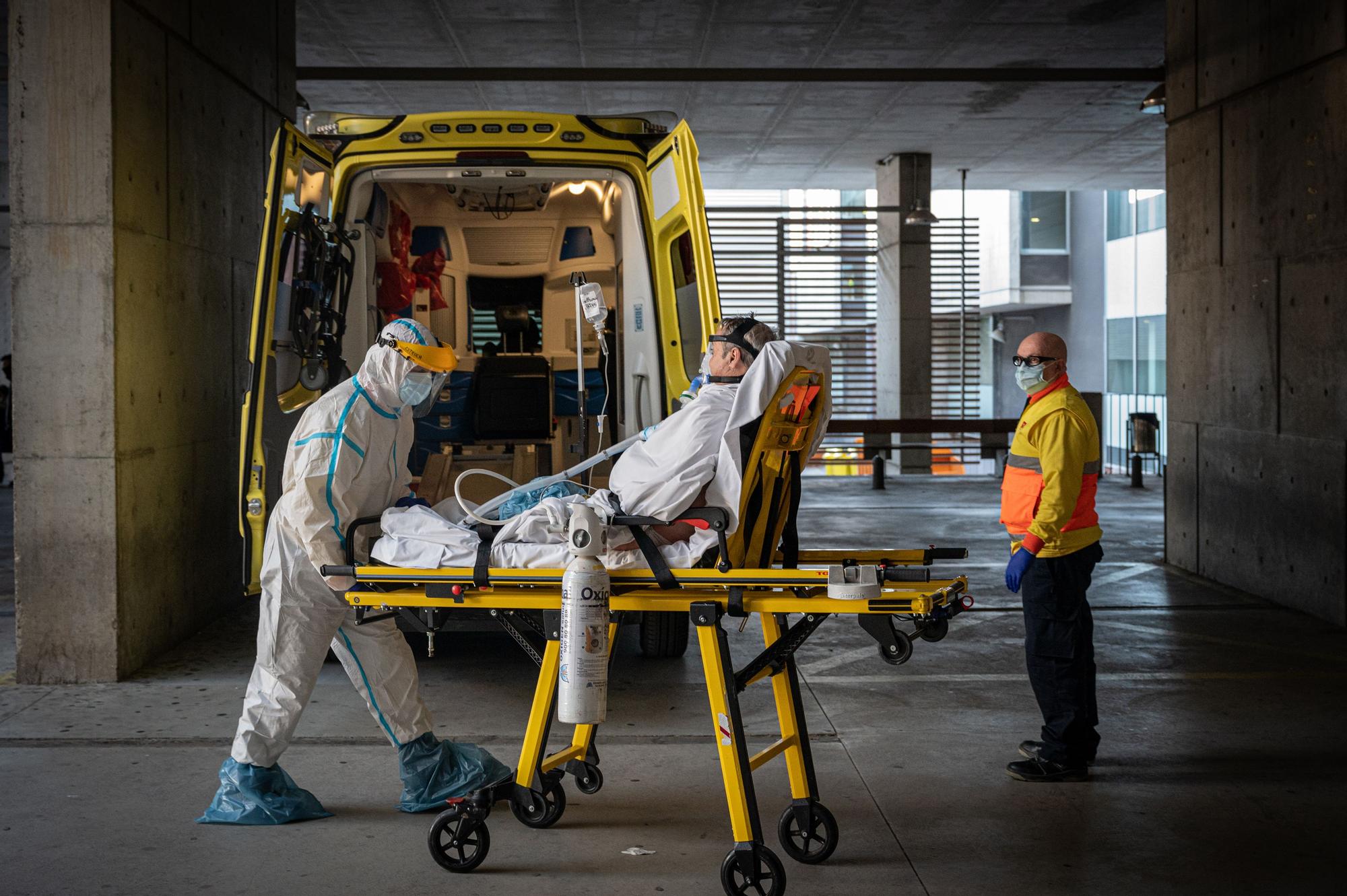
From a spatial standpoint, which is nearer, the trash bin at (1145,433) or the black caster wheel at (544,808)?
the black caster wheel at (544,808)

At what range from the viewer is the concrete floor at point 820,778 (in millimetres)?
3502

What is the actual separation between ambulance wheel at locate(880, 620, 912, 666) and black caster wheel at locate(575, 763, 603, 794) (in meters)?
1.11

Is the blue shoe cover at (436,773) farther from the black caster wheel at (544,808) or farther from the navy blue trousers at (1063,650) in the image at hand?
the navy blue trousers at (1063,650)

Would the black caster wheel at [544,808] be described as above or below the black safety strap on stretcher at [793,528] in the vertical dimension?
below

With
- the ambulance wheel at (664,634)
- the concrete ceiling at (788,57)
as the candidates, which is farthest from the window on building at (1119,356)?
the ambulance wheel at (664,634)

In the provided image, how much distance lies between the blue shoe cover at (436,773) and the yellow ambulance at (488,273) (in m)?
1.62

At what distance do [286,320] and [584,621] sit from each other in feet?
9.77

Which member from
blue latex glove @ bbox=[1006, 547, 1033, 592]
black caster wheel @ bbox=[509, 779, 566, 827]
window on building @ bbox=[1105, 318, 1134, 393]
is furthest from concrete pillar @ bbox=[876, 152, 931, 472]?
black caster wheel @ bbox=[509, 779, 566, 827]

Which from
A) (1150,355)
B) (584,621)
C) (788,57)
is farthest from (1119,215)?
(584,621)

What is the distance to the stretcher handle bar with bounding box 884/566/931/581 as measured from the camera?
3354mm

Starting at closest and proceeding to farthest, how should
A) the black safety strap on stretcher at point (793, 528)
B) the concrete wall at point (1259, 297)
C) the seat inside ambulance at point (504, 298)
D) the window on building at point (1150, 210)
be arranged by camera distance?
the black safety strap on stretcher at point (793, 528) → the concrete wall at point (1259, 297) → the seat inside ambulance at point (504, 298) → the window on building at point (1150, 210)

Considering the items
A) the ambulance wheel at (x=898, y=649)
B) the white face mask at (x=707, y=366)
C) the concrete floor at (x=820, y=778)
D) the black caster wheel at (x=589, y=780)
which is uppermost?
the white face mask at (x=707, y=366)

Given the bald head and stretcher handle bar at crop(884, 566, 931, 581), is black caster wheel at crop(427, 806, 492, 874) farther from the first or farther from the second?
the bald head

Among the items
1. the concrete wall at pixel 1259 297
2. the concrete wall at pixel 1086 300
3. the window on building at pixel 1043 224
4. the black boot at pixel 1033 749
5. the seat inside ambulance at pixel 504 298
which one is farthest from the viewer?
the window on building at pixel 1043 224
